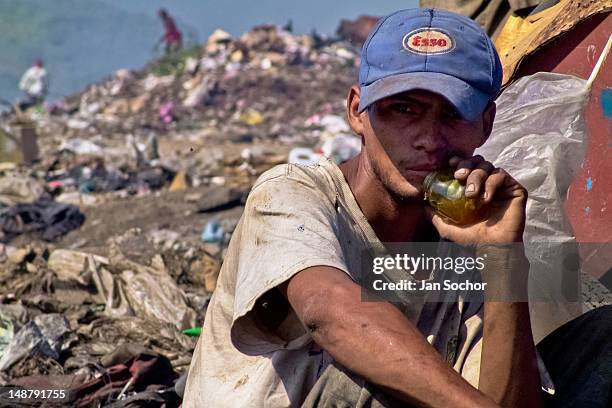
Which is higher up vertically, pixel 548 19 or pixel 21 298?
pixel 548 19

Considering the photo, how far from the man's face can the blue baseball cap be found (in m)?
0.05

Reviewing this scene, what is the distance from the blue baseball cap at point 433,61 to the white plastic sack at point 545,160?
101 centimetres

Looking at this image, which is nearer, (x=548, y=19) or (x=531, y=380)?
(x=531, y=380)

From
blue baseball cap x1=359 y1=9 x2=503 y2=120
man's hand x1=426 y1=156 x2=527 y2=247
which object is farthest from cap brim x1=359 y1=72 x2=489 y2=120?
man's hand x1=426 y1=156 x2=527 y2=247

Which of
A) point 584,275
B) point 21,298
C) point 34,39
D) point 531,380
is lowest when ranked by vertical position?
point 34,39

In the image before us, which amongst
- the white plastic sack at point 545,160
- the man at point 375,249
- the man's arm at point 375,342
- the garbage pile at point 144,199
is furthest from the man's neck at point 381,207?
the garbage pile at point 144,199

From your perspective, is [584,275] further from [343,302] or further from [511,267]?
[343,302]

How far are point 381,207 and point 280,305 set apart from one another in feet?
1.27

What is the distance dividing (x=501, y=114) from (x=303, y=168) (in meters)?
A: 1.35

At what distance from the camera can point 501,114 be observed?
3.21 m

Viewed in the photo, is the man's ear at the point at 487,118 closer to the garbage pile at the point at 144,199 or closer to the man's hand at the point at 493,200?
the man's hand at the point at 493,200

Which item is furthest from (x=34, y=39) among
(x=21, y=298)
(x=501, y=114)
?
(x=501, y=114)

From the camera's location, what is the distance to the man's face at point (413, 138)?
6.70ft

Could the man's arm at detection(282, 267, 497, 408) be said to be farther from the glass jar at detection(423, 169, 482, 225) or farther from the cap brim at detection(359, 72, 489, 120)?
the cap brim at detection(359, 72, 489, 120)
